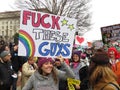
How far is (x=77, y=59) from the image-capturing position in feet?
28.4

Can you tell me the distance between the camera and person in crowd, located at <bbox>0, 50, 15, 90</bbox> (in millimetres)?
9016

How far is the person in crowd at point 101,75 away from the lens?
179 inches

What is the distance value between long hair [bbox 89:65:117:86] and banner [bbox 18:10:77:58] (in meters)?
2.31

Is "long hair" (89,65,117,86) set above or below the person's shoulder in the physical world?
above

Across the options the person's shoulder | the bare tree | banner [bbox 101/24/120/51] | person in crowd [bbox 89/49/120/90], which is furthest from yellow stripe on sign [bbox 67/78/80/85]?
the bare tree

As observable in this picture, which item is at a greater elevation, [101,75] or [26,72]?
[101,75]

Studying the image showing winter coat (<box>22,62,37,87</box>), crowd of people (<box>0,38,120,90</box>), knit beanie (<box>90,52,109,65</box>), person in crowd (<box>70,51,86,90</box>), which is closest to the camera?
crowd of people (<box>0,38,120,90</box>)

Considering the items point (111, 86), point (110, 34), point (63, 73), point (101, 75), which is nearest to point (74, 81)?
point (63, 73)

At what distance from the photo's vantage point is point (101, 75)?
4.63m

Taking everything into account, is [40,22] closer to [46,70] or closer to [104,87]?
[46,70]

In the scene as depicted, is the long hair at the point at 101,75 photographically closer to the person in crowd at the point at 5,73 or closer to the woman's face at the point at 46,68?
the woman's face at the point at 46,68

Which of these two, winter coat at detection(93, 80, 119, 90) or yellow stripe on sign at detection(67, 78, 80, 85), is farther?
yellow stripe on sign at detection(67, 78, 80, 85)

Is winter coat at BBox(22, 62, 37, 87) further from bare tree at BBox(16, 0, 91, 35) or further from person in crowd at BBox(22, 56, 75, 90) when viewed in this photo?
bare tree at BBox(16, 0, 91, 35)

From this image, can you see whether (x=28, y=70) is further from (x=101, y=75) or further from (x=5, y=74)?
(x=101, y=75)
